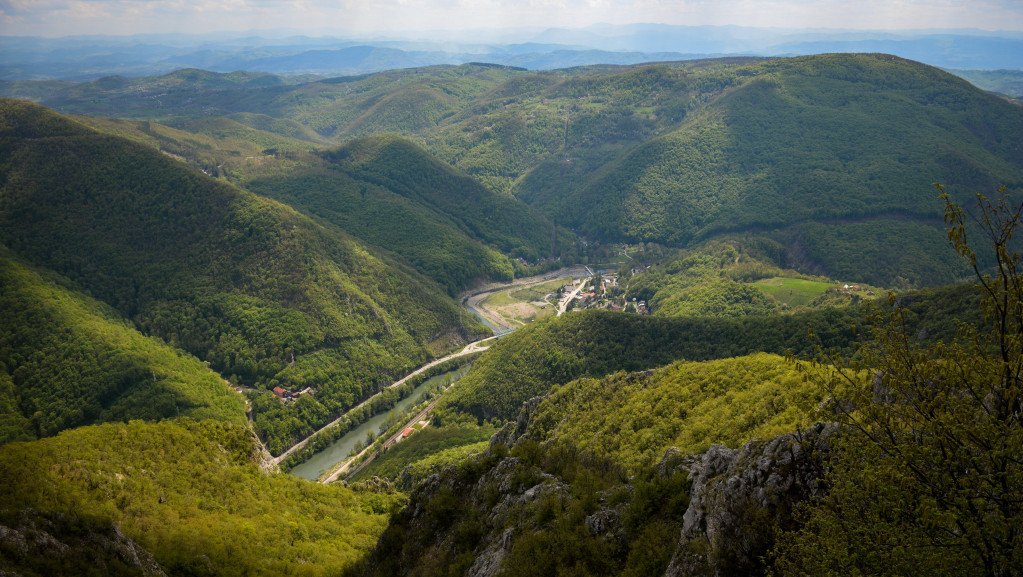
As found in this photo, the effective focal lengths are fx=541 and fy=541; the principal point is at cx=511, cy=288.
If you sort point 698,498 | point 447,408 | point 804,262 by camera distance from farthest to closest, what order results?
point 804,262 < point 447,408 < point 698,498

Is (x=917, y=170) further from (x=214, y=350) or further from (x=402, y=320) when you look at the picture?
(x=214, y=350)

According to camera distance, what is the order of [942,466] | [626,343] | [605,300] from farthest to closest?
1. [605,300]
2. [626,343]
3. [942,466]

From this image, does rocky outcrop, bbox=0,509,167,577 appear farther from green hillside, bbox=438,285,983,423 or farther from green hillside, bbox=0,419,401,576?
green hillside, bbox=438,285,983,423

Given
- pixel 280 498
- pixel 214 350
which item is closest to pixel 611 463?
pixel 280 498

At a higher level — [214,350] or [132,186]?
[132,186]

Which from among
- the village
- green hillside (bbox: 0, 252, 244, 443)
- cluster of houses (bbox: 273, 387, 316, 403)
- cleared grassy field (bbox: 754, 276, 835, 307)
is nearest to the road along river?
cluster of houses (bbox: 273, 387, 316, 403)

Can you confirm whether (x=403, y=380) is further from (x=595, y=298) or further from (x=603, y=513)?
(x=603, y=513)

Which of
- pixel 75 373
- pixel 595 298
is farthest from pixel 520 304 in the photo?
pixel 75 373
